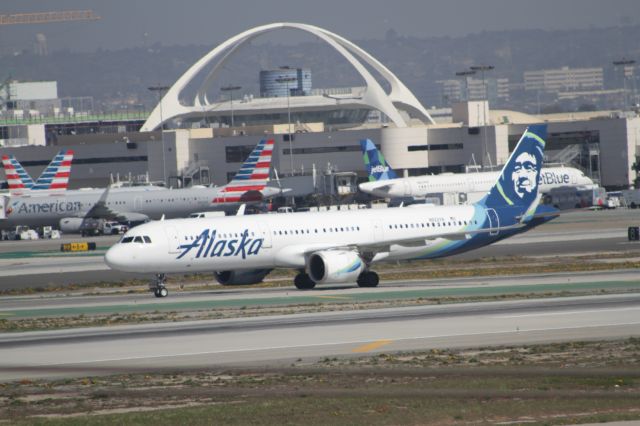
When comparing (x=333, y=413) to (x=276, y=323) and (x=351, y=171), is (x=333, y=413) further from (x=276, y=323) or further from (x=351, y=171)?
(x=351, y=171)

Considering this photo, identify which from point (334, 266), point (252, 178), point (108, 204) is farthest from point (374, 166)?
point (334, 266)

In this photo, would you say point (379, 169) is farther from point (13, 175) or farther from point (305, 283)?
point (305, 283)

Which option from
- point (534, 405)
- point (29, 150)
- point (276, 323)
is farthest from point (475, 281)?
point (29, 150)

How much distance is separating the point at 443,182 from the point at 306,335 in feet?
334

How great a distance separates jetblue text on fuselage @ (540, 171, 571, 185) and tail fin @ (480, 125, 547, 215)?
72478 mm

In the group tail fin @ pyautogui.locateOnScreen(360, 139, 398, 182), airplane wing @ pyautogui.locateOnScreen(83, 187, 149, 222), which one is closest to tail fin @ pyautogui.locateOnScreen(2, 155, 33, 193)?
airplane wing @ pyautogui.locateOnScreen(83, 187, 149, 222)

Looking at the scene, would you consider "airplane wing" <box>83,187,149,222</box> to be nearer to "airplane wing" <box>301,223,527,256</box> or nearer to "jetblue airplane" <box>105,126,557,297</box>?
"jetblue airplane" <box>105,126,557,297</box>

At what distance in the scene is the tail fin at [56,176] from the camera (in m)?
136

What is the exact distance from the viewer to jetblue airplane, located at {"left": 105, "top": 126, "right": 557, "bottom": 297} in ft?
181

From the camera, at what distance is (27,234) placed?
128625 mm

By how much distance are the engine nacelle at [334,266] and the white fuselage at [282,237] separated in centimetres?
66

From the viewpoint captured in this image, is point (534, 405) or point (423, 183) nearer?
point (534, 405)

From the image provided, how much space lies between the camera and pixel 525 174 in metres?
65.4

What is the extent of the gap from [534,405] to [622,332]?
1185 cm
